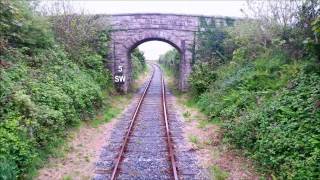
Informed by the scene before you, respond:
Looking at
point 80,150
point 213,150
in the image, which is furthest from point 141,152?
point 213,150

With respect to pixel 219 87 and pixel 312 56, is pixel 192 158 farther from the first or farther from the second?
pixel 219 87

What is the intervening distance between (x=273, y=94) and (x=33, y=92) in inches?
273

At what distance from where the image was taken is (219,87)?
657 inches

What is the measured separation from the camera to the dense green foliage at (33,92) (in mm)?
7940

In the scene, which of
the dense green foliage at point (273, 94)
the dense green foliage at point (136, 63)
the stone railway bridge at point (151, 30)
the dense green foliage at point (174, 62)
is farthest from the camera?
the dense green foliage at point (136, 63)

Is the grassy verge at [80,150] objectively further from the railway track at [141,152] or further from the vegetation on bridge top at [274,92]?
the vegetation on bridge top at [274,92]

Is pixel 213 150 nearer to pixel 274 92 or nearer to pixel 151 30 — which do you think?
pixel 274 92

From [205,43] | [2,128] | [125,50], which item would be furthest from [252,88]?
[125,50]

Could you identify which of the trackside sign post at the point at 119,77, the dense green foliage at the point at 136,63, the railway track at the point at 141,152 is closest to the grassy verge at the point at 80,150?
the railway track at the point at 141,152

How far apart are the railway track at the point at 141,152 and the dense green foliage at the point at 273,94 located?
185 cm

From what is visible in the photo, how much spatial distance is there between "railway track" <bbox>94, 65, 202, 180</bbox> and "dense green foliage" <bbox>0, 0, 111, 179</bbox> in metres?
1.52

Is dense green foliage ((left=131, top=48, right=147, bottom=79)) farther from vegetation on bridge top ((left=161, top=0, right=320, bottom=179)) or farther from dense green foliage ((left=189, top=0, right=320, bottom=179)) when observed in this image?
dense green foliage ((left=189, top=0, right=320, bottom=179))

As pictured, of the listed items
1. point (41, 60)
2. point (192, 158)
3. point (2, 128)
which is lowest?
point (192, 158)

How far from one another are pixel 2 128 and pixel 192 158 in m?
4.58
